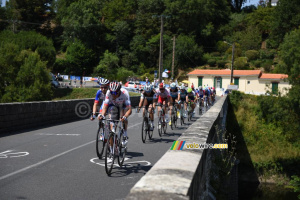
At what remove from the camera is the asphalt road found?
20.3 feet

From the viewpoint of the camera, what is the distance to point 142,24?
90188 millimetres

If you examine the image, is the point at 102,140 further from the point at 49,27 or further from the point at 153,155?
the point at 49,27

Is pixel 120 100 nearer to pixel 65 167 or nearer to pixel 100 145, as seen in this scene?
pixel 100 145

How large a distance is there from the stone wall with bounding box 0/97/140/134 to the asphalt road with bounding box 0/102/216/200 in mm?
940

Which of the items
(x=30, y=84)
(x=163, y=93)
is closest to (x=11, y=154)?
(x=163, y=93)

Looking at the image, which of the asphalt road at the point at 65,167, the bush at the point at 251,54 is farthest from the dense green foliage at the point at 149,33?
the asphalt road at the point at 65,167

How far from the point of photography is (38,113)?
16031mm

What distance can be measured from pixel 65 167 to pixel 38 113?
858cm

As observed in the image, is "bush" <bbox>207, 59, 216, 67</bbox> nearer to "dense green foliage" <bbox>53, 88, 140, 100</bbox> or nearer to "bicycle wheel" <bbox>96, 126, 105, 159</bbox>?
"dense green foliage" <bbox>53, 88, 140, 100</bbox>

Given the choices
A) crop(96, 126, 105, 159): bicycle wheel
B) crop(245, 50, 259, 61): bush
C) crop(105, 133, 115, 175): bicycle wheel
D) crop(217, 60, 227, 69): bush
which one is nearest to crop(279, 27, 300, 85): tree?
crop(217, 60, 227, 69): bush

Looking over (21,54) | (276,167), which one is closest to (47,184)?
(276,167)

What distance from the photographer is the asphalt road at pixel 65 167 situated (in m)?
6.19

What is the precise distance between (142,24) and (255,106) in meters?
52.7

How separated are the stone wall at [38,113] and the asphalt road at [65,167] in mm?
940
